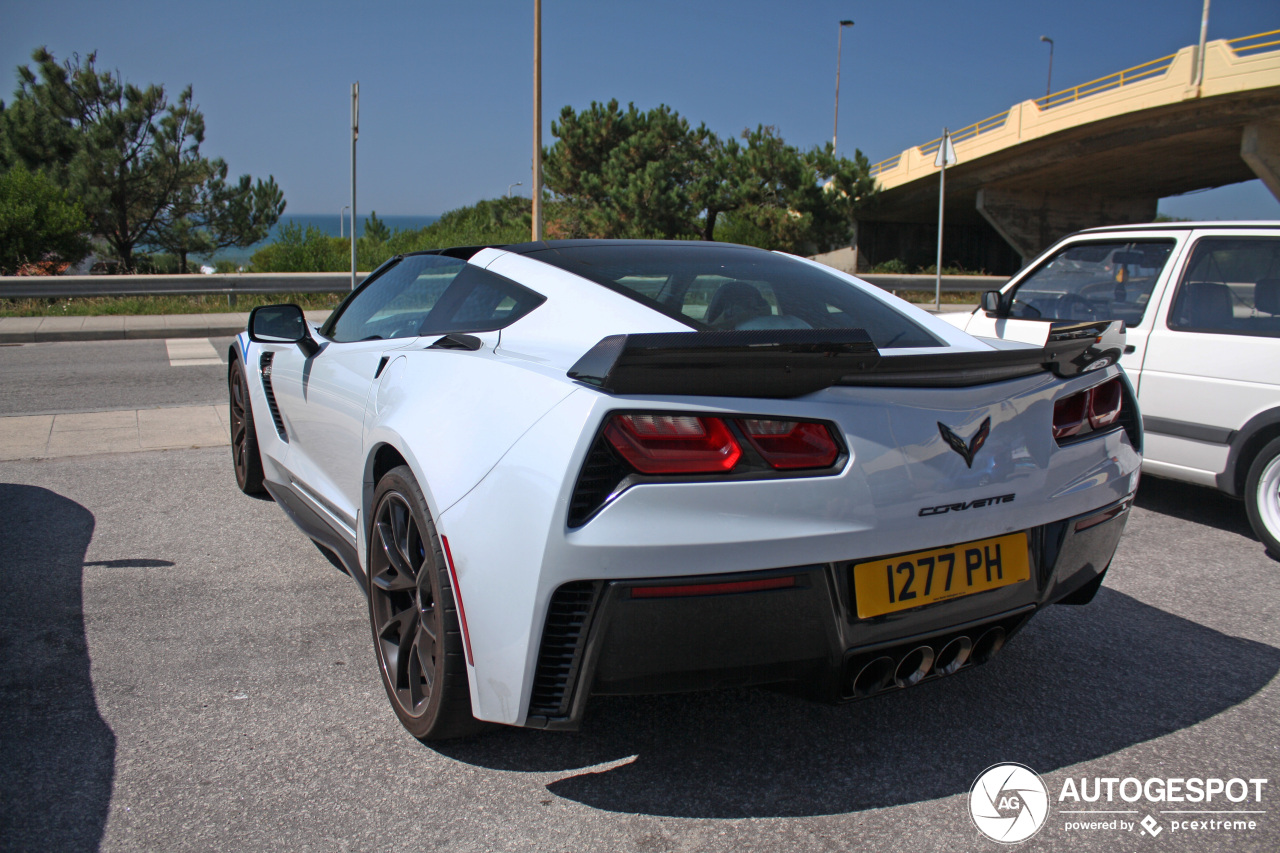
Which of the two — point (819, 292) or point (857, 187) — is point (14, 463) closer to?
point (819, 292)

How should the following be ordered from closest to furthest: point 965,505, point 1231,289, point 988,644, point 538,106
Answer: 1. point 965,505
2. point 988,644
3. point 1231,289
4. point 538,106

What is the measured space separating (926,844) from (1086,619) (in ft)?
5.46

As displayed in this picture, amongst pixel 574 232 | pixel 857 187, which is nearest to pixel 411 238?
pixel 574 232

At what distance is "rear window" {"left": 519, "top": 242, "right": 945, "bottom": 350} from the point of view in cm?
266

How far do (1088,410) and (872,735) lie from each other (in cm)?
103

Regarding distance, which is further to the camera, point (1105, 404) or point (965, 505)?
point (1105, 404)

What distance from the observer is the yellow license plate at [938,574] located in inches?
78.6

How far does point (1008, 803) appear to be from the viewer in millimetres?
2158

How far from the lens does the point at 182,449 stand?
19.7 ft

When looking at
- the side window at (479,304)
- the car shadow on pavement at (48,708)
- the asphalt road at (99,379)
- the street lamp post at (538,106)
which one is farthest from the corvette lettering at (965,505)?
the street lamp post at (538,106)

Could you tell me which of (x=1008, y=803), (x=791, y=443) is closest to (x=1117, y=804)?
(x=1008, y=803)

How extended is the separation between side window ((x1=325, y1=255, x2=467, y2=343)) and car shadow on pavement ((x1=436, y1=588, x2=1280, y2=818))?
4.65 feet

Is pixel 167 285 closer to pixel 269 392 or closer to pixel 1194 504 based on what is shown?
pixel 269 392

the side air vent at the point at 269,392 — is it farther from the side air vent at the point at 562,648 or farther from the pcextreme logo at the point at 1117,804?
the pcextreme logo at the point at 1117,804
